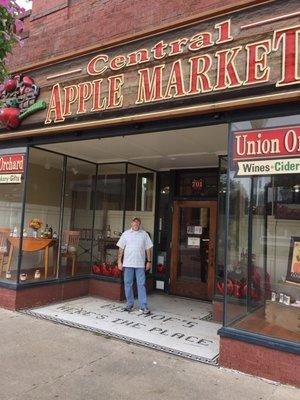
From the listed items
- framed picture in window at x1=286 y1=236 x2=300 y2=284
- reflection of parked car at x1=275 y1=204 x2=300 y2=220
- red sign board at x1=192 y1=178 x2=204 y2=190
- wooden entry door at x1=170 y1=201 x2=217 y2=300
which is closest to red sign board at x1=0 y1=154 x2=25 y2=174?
wooden entry door at x1=170 y1=201 x2=217 y2=300

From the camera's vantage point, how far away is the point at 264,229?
6.39m

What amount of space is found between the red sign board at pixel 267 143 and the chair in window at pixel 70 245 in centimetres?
470

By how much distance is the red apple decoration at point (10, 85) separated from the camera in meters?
7.66

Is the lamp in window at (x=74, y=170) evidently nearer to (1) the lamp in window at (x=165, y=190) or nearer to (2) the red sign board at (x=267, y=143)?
(1) the lamp in window at (x=165, y=190)

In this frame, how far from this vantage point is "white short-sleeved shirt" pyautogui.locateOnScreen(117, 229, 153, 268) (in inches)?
291

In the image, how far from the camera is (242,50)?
16.6ft

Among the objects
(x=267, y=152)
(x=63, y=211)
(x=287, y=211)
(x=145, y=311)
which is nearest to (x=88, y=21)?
(x=63, y=211)

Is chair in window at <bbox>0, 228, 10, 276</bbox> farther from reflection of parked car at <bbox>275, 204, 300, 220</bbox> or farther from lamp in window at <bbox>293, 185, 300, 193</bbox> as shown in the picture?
lamp in window at <bbox>293, 185, 300, 193</bbox>

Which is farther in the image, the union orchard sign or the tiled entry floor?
the tiled entry floor

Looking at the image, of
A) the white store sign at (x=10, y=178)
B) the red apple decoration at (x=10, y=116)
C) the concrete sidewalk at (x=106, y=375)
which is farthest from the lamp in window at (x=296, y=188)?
the red apple decoration at (x=10, y=116)

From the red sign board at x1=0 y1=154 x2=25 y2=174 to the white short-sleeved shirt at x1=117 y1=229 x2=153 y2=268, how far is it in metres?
2.35

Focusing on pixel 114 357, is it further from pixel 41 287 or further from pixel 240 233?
pixel 41 287

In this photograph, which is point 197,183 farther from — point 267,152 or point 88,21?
point 267,152

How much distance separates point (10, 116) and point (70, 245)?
115 inches
